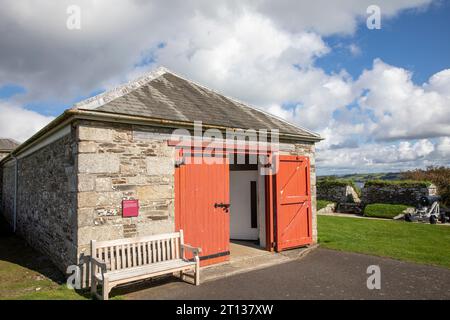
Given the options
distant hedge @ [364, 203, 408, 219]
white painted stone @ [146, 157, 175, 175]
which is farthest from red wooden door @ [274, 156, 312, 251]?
distant hedge @ [364, 203, 408, 219]

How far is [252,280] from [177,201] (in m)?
2.17

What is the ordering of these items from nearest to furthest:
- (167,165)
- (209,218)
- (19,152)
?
(167,165) → (209,218) → (19,152)

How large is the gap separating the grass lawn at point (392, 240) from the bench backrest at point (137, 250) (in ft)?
15.5

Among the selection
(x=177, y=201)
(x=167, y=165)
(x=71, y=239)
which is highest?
(x=167, y=165)

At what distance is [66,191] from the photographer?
617 centimetres

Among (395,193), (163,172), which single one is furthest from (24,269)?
(395,193)

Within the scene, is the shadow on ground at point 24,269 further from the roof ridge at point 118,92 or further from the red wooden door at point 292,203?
the red wooden door at point 292,203

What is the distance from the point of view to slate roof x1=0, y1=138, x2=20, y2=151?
23975mm

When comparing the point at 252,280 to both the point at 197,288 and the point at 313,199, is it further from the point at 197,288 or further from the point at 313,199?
the point at 313,199

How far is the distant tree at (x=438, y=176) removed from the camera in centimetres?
1677

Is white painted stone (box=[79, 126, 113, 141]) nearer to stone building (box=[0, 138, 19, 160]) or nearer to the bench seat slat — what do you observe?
the bench seat slat

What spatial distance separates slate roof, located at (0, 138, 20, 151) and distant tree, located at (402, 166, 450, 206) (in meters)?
29.4

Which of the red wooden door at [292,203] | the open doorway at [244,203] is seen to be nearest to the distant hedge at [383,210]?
the red wooden door at [292,203]
